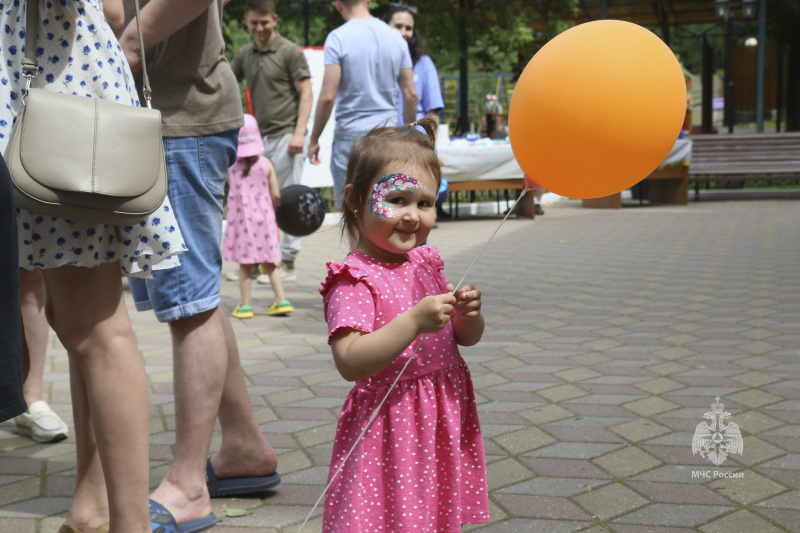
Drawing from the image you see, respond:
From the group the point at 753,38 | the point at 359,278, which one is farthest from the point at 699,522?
the point at 753,38

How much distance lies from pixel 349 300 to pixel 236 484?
1115 mm

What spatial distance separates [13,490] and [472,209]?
446 inches

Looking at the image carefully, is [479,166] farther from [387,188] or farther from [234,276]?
[387,188]

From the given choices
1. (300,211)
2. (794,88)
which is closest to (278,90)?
(300,211)

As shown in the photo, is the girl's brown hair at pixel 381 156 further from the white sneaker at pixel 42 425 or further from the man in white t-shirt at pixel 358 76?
the man in white t-shirt at pixel 358 76

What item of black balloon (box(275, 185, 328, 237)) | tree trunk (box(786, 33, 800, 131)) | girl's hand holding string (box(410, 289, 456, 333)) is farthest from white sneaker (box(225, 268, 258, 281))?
tree trunk (box(786, 33, 800, 131))

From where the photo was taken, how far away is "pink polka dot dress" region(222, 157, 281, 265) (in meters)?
6.09

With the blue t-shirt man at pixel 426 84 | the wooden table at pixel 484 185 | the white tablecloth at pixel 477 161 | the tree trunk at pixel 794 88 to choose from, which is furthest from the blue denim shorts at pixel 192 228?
the tree trunk at pixel 794 88

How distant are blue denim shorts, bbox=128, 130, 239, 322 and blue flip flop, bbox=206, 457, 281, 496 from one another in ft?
1.93

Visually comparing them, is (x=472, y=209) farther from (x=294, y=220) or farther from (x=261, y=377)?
Answer: (x=261, y=377)

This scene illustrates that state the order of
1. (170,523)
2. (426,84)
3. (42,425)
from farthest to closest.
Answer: (426,84)
(42,425)
(170,523)

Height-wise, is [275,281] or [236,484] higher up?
[275,281]

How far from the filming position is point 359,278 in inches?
77.0

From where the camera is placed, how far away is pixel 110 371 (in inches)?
84.7
